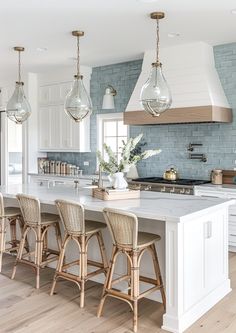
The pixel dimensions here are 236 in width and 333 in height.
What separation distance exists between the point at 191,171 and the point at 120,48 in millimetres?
2146

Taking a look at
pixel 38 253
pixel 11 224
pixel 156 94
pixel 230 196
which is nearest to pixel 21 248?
pixel 38 253

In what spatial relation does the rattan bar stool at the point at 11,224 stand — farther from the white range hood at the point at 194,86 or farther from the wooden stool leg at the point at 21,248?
the white range hood at the point at 194,86

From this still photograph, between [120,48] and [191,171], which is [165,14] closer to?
[120,48]

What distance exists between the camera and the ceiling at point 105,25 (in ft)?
12.6

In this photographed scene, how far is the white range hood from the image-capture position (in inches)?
202

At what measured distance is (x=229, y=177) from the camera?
539 centimetres

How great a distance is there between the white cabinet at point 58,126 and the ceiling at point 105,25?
1.25 m

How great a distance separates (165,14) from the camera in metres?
4.09

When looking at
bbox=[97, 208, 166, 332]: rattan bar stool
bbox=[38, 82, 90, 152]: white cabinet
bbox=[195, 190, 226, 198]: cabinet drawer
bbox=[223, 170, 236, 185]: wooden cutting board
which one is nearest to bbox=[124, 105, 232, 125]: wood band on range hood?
bbox=[223, 170, 236, 185]: wooden cutting board

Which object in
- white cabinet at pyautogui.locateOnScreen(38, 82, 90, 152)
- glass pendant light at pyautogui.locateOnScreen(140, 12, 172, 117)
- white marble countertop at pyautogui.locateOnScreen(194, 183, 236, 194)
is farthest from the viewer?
white cabinet at pyautogui.locateOnScreen(38, 82, 90, 152)

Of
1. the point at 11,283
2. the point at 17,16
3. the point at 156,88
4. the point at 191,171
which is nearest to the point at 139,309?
the point at 11,283

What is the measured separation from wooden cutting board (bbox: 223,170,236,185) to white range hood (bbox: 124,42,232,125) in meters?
0.74

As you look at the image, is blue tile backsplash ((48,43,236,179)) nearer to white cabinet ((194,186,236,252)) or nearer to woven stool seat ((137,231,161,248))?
white cabinet ((194,186,236,252))

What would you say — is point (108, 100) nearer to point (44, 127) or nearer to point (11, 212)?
point (44, 127)
